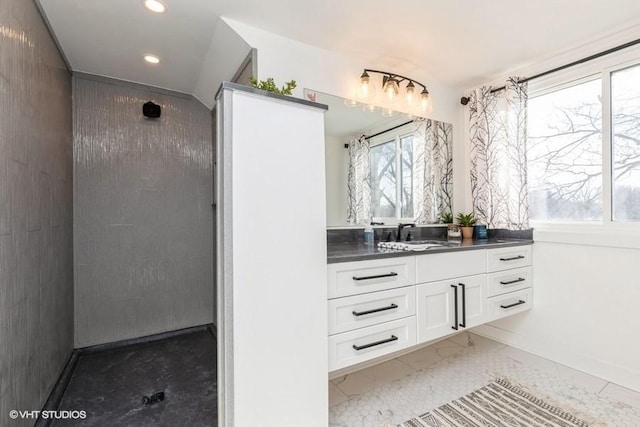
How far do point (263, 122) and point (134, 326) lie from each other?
8.01 ft

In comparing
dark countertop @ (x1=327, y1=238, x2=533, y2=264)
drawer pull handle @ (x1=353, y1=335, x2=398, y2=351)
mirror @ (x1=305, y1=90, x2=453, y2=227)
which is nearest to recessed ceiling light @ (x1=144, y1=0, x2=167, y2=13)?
mirror @ (x1=305, y1=90, x2=453, y2=227)

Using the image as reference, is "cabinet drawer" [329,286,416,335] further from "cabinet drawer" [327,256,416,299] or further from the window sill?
the window sill

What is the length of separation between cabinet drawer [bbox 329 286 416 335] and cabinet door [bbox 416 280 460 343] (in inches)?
2.9

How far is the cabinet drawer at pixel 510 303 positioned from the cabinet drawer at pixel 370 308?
2.61 ft

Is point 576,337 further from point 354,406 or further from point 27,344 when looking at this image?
point 27,344

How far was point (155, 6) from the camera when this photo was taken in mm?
1644

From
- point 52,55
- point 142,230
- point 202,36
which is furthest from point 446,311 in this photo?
point 52,55

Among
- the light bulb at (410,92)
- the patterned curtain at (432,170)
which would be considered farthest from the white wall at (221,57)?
the patterned curtain at (432,170)

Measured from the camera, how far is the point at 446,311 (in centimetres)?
177

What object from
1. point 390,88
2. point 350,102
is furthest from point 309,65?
point 390,88

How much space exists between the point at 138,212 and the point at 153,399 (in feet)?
5.17

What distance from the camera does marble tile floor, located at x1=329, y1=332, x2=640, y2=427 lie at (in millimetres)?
1588

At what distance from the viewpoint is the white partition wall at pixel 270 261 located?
1111 millimetres

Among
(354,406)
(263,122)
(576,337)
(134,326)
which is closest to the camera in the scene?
(263,122)
